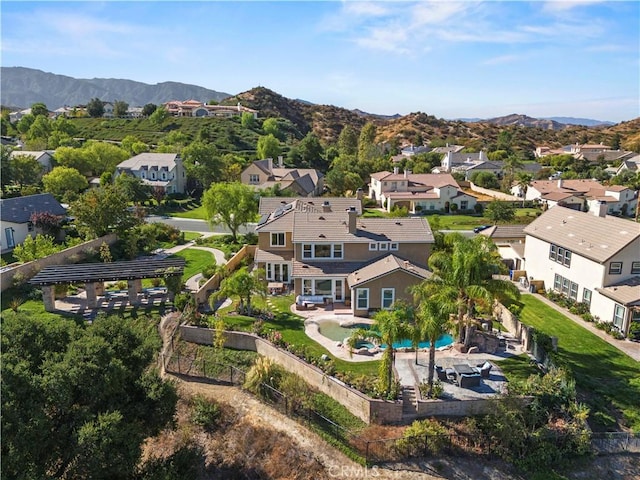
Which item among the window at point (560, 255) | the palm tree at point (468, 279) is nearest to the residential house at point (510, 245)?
the window at point (560, 255)

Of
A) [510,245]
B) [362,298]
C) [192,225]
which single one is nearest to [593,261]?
[510,245]

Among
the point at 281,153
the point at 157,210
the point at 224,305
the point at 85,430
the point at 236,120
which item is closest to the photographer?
the point at 85,430

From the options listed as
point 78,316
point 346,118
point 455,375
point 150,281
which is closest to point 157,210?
point 150,281

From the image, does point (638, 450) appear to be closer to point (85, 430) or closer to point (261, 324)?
point (261, 324)

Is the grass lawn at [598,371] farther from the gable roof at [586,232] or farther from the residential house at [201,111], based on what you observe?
the residential house at [201,111]

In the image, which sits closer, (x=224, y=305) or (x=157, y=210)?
(x=224, y=305)
